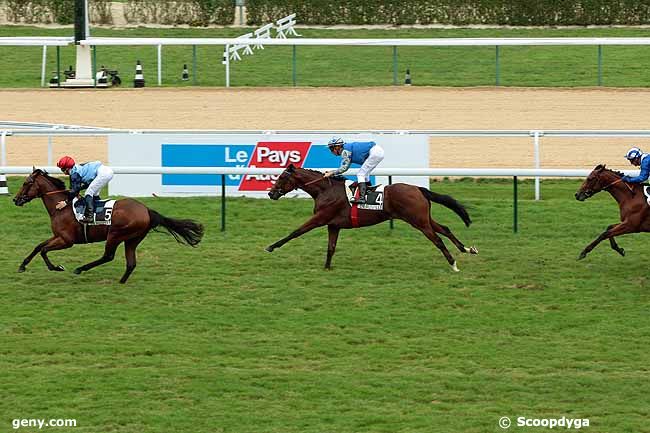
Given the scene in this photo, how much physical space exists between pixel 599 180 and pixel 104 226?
419cm

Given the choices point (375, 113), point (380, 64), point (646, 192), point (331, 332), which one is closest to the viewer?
point (331, 332)

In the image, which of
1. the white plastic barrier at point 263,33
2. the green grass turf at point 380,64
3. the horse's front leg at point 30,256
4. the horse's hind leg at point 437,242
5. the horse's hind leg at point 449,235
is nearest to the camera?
the horse's front leg at point 30,256

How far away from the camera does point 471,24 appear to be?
30.4 meters

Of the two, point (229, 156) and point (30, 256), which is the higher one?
point (229, 156)

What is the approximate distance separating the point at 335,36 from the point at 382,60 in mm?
3395

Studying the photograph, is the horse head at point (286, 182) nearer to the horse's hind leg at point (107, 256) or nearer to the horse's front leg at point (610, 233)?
the horse's hind leg at point (107, 256)

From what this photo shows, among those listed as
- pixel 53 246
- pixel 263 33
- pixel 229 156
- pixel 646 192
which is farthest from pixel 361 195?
pixel 263 33

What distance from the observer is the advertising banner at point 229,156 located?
15109mm

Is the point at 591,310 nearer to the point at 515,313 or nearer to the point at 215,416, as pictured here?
the point at 515,313

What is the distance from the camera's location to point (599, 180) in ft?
40.3

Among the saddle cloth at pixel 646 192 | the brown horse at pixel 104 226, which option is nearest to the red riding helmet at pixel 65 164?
the brown horse at pixel 104 226

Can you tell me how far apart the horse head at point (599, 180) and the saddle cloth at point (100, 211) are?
3968 mm

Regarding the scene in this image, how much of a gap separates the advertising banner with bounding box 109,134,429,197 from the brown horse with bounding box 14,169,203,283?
10.9 feet

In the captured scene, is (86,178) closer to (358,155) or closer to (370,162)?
(358,155)
